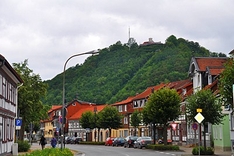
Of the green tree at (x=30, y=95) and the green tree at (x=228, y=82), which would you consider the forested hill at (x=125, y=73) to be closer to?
the green tree at (x=30, y=95)

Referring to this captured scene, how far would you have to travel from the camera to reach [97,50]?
103ft

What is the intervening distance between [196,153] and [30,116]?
20.2 meters

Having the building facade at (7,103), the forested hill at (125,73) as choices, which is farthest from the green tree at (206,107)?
the forested hill at (125,73)

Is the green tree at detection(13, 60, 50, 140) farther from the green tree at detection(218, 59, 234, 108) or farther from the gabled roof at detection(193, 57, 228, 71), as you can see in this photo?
Result: the green tree at detection(218, 59, 234, 108)

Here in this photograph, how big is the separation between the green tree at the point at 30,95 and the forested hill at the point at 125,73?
55347 millimetres

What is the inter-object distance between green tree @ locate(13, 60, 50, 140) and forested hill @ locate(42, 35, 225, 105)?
182ft

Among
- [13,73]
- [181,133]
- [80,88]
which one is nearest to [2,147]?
[13,73]

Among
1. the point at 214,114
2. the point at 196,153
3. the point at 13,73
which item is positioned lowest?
the point at 196,153

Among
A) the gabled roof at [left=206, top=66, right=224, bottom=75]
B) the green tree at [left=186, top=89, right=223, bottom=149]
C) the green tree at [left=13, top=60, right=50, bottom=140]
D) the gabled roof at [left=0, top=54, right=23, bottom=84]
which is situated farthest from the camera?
the gabled roof at [left=206, top=66, right=224, bottom=75]

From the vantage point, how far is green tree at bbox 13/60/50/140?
4778 centimetres

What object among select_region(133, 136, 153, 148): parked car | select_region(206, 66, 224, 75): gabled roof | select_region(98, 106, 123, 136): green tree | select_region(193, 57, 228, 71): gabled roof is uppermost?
select_region(193, 57, 228, 71): gabled roof

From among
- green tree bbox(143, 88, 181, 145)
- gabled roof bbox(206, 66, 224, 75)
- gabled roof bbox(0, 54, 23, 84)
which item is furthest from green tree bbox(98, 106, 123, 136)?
gabled roof bbox(0, 54, 23, 84)

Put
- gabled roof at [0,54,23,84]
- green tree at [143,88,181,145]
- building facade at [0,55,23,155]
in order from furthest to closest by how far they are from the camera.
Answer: green tree at [143,88,181,145]
building facade at [0,55,23,155]
gabled roof at [0,54,23,84]

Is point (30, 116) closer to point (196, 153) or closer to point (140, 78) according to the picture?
point (196, 153)
